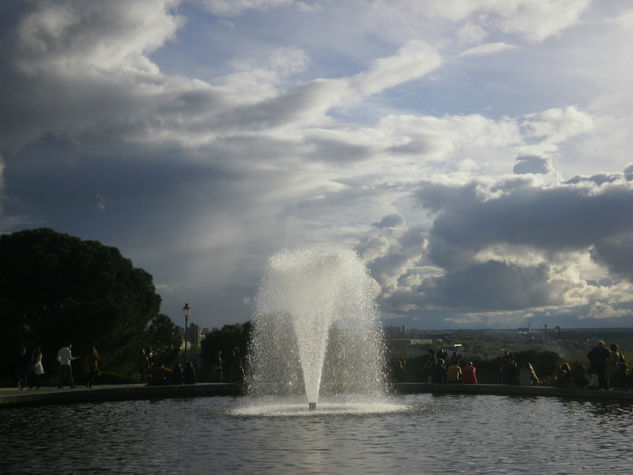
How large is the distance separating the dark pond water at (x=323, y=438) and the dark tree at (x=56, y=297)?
2103cm

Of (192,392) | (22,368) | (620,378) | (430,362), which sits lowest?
(620,378)

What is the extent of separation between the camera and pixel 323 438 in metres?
15.1

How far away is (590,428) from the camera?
16.3 m

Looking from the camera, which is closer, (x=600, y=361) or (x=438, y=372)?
(x=600, y=361)

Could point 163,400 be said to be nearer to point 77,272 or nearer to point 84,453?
point 84,453

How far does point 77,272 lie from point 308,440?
3277 centimetres

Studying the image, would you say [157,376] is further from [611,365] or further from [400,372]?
[611,365]

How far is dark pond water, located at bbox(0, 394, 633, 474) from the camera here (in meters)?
11.8

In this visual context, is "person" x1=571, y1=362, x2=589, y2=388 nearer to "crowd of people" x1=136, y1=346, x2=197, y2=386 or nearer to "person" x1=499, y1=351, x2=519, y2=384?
"person" x1=499, y1=351, x2=519, y2=384

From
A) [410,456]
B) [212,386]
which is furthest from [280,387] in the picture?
[410,456]

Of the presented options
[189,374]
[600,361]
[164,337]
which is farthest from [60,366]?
[164,337]

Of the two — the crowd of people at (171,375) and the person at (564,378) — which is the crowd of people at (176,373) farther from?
the person at (564,378)

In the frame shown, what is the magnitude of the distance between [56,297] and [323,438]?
1296 inches

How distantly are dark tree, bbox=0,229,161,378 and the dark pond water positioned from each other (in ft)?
69.0
